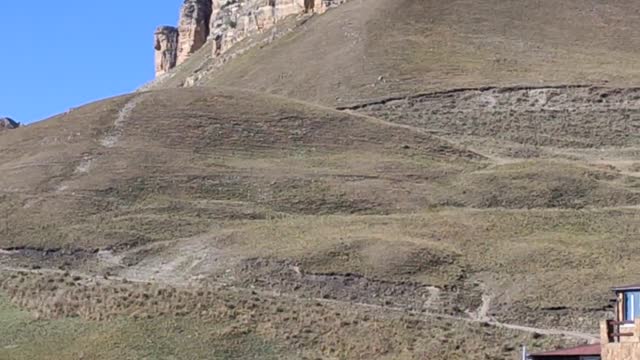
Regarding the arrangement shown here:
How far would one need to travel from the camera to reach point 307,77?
100438 mm

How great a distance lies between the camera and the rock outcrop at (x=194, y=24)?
15588 cm

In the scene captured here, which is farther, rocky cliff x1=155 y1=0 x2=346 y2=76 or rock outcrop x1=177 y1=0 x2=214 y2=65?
rock outcrop x1=177 y1=0 x2=214 y2=65

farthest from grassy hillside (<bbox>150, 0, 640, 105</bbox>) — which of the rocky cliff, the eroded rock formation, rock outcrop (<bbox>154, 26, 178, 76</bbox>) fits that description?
rock outcrop (<bbox>154, 26, 178, 76</bbox>)

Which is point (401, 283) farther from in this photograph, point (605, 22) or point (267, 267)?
point (605, 22)

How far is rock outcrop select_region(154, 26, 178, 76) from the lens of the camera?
15936cm

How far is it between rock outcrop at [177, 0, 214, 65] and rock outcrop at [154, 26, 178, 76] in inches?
86.9

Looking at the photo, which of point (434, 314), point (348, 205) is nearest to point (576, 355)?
point (434, 314)

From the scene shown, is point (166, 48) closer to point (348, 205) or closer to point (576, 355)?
point (348, 205)

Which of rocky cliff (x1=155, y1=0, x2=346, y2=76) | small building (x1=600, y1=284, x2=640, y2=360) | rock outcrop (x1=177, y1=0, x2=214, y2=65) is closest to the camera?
small building (x1=600, y1=284, x2=640, y2=360)

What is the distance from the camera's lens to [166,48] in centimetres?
16088

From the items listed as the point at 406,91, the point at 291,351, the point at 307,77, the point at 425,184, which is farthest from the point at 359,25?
the point at 291,351

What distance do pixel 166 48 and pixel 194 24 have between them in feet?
19.0

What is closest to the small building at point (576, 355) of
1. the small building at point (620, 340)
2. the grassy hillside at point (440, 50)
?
the small building at point (620, 340)

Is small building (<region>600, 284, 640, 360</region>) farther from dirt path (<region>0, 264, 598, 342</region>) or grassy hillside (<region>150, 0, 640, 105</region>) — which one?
grassy hillside (<region>150, 0, 640, 105</region>)
